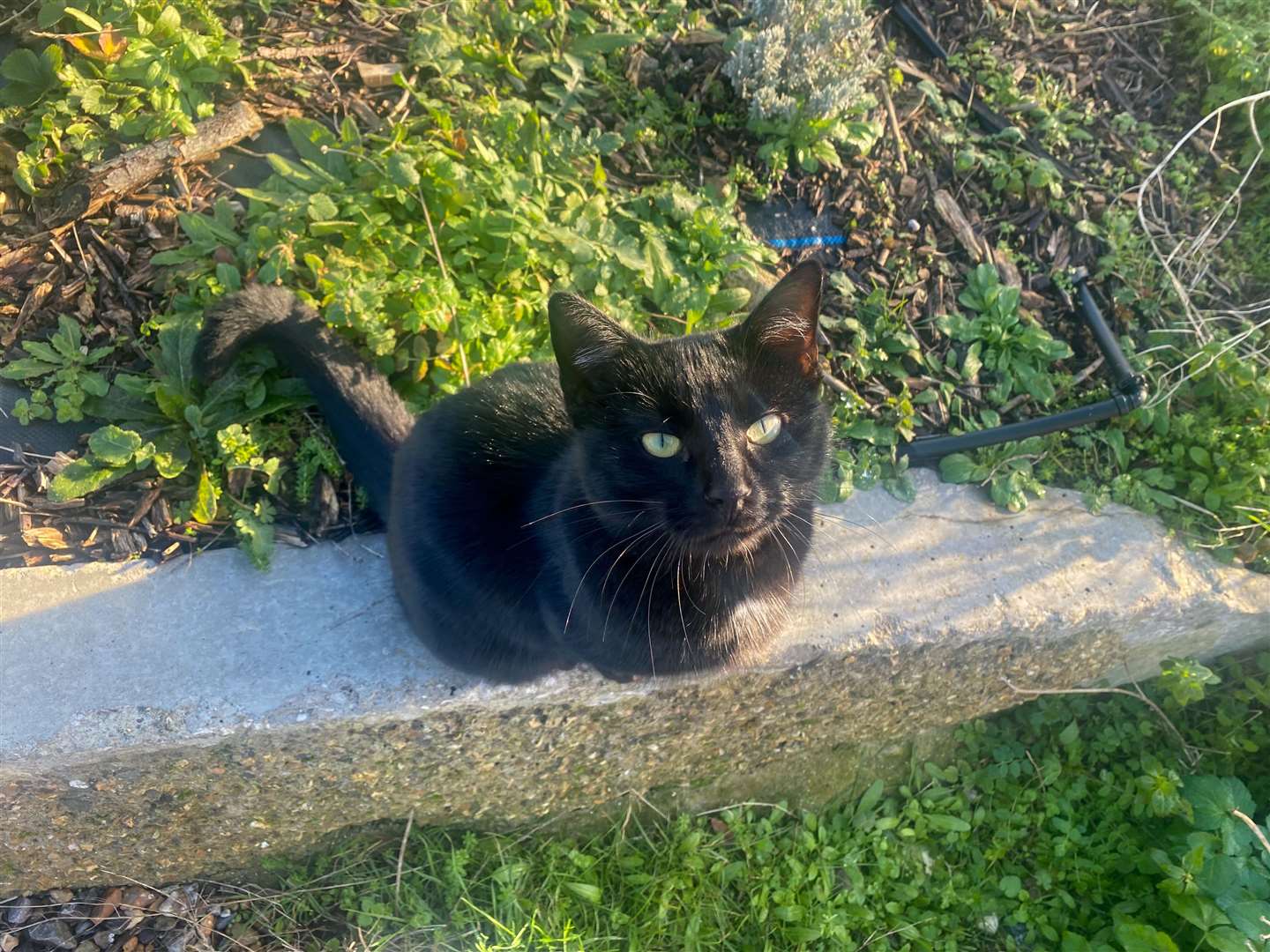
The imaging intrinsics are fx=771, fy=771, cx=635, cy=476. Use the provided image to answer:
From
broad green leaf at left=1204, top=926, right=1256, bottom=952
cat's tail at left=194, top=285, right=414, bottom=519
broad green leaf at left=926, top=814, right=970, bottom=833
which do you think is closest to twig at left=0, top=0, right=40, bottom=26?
cat's tail at left=194, top=285, right=414, bottom=519

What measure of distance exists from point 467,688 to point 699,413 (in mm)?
979

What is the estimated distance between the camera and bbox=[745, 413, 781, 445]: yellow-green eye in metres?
1.65

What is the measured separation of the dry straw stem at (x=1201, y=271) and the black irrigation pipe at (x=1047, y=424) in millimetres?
106

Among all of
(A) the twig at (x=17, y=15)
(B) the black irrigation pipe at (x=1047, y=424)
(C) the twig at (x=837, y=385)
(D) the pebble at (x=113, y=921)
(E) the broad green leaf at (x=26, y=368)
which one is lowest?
(D) the pebble at (x=113, y=921)

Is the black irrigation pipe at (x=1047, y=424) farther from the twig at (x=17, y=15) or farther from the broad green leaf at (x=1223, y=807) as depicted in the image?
the twig at (x=17, y=15)

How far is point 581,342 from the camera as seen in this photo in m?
1.58

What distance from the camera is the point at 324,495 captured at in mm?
2223

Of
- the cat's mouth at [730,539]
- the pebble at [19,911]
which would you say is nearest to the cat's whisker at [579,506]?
the cat's mouth at [730,539]

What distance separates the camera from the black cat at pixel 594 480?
1605 millimetres

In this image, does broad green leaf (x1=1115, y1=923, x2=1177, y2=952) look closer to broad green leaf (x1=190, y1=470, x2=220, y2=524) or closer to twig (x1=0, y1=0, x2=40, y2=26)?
broad green leaf (x1=190, y1=470, x2=220, y2=524)

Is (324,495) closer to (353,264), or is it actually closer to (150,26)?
(353,264)

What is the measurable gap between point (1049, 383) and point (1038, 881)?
1.61 metres

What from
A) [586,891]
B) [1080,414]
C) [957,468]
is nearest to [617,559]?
[586,891]

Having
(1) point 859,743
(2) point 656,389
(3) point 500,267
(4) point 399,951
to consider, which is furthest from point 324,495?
(1) point 859,743
